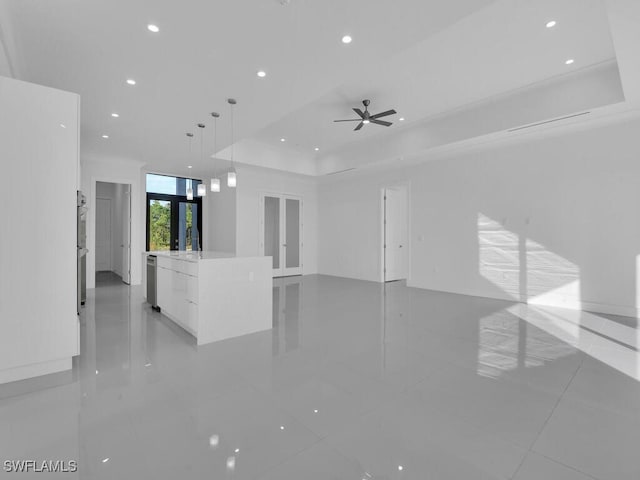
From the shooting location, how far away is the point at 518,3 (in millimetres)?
3012

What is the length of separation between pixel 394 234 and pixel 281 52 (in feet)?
20.3

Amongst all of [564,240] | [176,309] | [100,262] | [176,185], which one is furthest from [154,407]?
[100,262]

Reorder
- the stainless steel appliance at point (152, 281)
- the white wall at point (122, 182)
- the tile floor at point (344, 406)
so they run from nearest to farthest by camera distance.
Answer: the tile floor at point (344, 406)
the stainless steel appliance at point (152, 281)
the white wall at point (122, 182)

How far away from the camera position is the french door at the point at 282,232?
8.82 metres

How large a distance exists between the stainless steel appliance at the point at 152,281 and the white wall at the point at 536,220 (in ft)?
17.9

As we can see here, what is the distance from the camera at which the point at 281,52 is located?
3242 mm

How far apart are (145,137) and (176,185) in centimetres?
335

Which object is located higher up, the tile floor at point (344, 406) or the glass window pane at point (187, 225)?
the glass window pane at point (187, 225)

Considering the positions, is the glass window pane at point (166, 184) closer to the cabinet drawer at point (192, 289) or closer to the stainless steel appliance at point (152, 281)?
the stainless steel appliance at point (152, 281)

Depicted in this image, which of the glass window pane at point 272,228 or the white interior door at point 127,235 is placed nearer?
the white interior door at point 127,235

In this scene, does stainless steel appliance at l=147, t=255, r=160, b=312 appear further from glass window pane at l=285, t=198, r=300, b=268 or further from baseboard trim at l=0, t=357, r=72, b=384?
glass window pane at l=285, t=198, r=300, b=268

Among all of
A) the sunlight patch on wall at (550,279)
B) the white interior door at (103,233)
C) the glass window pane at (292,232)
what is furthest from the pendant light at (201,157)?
the sunlight patch on wall at (550,279)

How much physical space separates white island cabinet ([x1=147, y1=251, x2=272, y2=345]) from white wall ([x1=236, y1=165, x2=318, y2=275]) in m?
3.69

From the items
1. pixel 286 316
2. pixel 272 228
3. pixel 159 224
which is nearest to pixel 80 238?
pixel 286 316
